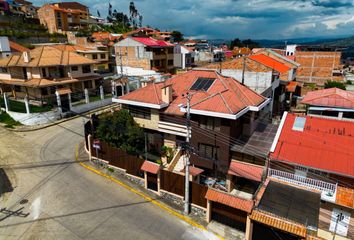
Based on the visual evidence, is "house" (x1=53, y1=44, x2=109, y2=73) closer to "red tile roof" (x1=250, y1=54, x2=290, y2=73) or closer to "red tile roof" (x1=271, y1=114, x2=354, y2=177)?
"red tile roof" (x1=250, y1=54, x2=290, y2=73)

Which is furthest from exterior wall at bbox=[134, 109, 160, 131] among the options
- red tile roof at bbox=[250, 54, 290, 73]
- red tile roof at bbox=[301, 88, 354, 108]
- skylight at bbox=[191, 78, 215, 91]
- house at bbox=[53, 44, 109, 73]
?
house at bbox=[53, 44, 109, 73]

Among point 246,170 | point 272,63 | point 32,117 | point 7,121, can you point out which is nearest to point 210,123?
point 246,170

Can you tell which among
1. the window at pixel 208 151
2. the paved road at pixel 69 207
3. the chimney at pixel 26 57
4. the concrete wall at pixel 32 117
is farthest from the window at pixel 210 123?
the chimney at pixel 26 57

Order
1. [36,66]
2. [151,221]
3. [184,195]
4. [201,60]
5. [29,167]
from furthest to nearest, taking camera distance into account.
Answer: [201,60] → [36,66] → [29,167] → [184,195] → [151,221]

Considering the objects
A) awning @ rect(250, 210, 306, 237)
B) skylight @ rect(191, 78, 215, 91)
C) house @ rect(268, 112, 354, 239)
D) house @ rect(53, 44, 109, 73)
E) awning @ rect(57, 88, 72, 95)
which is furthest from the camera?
house @ rect(53, 44, 109, 73)

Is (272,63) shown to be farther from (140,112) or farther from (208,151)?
(208,151)

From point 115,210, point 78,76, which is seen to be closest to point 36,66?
point 78,76

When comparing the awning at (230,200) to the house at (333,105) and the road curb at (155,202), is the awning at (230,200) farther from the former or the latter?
the house at (333,105)

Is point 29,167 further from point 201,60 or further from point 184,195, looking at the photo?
point 201,60
